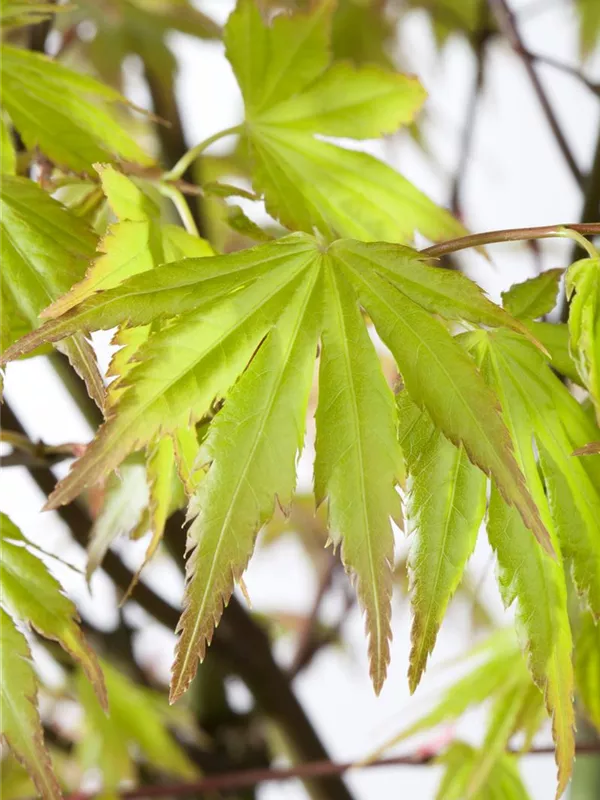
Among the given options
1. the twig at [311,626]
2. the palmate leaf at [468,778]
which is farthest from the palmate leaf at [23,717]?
the twig at [311,626]

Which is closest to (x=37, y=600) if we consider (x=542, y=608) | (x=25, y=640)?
(x=25, y=640)

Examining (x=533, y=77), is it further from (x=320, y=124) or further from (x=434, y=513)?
(x=434, y=513)

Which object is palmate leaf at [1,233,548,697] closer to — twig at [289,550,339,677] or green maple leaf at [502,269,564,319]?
green maple leaf at [502,269,564,319]

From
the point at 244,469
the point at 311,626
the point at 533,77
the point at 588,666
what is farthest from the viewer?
the point at 311,626

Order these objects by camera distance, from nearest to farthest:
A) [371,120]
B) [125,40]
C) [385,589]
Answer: [385,589] < [371,120] < [125,40]

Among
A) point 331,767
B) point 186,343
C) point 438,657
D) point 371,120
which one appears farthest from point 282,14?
point 438,657

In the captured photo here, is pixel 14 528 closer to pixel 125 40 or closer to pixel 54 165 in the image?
pixel 54 165
